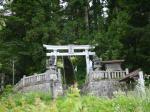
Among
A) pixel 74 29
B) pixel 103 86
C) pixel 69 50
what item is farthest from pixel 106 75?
pixel 74 29

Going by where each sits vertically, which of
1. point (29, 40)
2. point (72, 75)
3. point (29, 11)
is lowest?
point (72, 75)

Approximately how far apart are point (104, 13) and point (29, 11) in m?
5.74

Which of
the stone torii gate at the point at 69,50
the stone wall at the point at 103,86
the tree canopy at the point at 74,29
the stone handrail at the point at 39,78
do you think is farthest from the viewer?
the tree canopy at the point at 74,29

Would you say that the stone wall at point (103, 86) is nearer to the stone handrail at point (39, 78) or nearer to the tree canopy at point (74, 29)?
the stone handrail at point (39, 78)

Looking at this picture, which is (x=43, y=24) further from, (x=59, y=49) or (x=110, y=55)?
(x=110, y=55)

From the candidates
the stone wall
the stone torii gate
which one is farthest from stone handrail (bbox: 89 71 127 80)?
the stone torii gate

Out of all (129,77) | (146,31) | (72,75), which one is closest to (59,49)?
(72,75)

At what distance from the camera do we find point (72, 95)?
6562 millimetres

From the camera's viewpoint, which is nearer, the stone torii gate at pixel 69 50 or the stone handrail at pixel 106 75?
the stone handrail at pixel 106 75

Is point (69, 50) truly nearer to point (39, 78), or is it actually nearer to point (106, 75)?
point (39, 78)

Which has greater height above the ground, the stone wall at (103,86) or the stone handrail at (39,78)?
the stone handrail at (39,78)

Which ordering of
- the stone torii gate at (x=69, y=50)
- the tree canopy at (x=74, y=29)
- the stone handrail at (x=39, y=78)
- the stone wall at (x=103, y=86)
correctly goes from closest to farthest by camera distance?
the stone wall at (x=103, y=86), the stone handrail at (x=39, y=78), the stone torii gate at (x=69, y=50), the tree canopy at (x=74, y=29)

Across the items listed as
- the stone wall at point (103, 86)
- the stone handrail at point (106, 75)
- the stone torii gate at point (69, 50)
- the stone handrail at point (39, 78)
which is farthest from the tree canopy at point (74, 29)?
the stone handrail at point (39, 78)

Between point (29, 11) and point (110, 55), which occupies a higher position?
point (29, 11)
